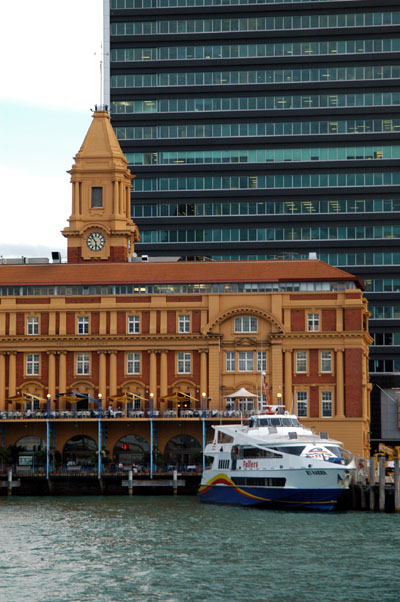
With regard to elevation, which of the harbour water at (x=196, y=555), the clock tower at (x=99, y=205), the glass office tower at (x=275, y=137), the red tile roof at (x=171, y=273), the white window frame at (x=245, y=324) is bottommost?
the harbour water at (x=196, y=555)

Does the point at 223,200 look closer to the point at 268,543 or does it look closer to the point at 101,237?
the point at 101,237

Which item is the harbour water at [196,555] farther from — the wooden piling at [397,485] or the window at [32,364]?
the window at [32,364]

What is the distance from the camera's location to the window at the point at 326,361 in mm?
142750

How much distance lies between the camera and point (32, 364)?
147m

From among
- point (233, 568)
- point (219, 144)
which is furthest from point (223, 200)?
point (233, 568)

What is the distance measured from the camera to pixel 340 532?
89.3 metres

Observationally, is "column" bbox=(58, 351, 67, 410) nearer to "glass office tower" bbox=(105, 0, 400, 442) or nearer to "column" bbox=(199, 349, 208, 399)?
"column" bbox=(199, 349, 208, 399)

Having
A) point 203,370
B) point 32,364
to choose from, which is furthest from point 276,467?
point 32,364

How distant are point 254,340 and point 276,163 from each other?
58.0 m

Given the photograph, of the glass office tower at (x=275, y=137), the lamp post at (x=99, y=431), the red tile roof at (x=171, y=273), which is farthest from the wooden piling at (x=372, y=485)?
the glass office tower at (x=275, y=137)

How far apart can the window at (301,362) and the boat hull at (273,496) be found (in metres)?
32.0

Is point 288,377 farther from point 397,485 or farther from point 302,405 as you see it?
point 397,485

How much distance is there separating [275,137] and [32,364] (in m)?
66.1

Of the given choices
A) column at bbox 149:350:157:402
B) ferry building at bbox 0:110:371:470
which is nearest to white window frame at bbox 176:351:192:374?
ferry building at bbox 0:110:371:470
